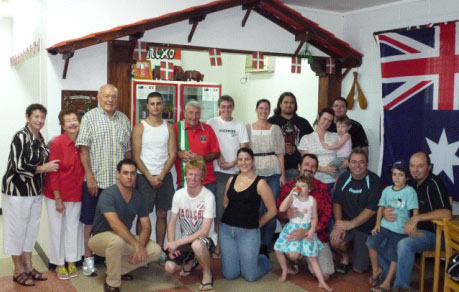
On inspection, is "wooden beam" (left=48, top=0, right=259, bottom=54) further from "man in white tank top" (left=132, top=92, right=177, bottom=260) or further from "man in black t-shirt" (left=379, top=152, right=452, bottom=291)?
"man in black t-shirt" (left=379, top=152, right=452, bottom=291)

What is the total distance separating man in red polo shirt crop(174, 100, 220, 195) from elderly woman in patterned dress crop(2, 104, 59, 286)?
1.05 metres

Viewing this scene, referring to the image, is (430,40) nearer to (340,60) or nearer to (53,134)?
(340,60)

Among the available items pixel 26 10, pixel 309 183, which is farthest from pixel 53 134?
pixel 309 183

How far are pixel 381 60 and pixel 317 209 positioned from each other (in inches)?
73.8

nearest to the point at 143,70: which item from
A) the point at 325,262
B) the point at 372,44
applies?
the point at 372,44

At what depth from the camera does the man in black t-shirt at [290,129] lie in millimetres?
4758

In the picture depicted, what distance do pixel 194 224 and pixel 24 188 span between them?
4.29ft

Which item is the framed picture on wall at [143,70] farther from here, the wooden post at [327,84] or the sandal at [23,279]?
the sandal at [23,279]

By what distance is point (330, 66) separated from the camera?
5621 mm

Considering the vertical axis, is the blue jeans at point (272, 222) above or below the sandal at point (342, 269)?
above

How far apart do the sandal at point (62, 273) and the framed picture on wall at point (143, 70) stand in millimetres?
3063

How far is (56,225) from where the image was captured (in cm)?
397

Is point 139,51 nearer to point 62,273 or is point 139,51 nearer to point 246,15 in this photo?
point 246,15

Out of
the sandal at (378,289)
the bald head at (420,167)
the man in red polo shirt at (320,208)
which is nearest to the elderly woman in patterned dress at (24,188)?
the man in red polo shirt at (320,208)
